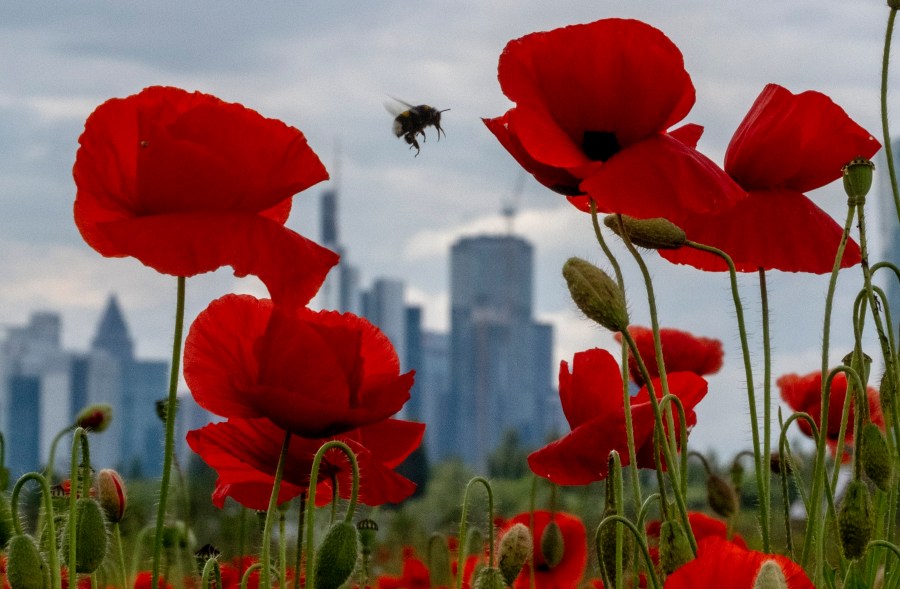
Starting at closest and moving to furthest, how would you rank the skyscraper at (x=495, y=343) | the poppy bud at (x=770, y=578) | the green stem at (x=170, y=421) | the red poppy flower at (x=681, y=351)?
the poppy bud at (x=770, y=578) → the green stem at (x=170, y=421) → the red poppy flower at (x=681, y=351) → the skyscraper at (x=495, y=343)

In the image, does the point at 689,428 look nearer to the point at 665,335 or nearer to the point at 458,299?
the point at 665,335

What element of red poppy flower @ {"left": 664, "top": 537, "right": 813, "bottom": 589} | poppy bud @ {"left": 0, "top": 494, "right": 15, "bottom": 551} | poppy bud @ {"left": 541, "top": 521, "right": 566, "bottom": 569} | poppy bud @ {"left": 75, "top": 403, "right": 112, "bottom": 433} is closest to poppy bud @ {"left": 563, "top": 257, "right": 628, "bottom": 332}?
red poppy flower @ {"left": 664, "top": 537, "right": 813, "bottom": 589}

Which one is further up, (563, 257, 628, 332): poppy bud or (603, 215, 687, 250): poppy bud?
(603, 215, 687, 250): poppy bud

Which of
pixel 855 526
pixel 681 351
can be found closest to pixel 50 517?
pixel 855 526

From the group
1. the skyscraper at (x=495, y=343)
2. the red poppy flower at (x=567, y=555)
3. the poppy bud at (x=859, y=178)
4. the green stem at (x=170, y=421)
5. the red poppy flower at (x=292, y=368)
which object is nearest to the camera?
the green stem at (x=170, y=421)

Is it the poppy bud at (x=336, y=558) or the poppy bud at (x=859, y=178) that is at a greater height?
the poppy bud at (x=859, y=178)

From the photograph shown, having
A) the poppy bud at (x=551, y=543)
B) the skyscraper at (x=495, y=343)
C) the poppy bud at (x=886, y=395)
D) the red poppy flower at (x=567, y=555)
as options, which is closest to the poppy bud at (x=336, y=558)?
the poppy bud at (x=886, y=395)

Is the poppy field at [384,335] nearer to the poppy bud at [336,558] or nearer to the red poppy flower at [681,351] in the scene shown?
the poppy bud at [336,558]

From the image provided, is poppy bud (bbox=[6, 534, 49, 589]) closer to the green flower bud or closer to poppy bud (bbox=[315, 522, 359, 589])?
poppy bud (bbox=[315, 522, 359, 589])
